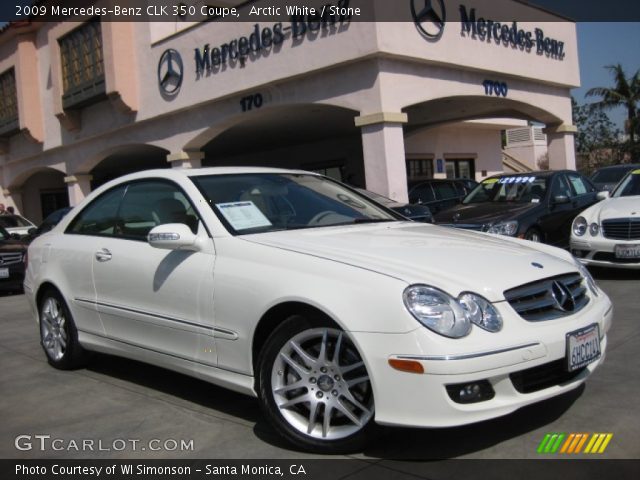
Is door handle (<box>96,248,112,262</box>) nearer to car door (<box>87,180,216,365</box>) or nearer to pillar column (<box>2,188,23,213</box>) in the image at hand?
car door (<box>87,180,216,365</box>)

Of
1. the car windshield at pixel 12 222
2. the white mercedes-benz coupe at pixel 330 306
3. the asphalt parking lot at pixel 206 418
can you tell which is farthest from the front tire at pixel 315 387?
the car windshield at pixel 12 222

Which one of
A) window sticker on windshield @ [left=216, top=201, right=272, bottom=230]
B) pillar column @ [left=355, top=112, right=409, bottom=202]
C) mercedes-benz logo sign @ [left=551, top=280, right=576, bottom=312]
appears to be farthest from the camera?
pillar column @ [left=355, top=112, right=409, bottom=202]

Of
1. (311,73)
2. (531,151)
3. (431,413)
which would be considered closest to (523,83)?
(311,73)

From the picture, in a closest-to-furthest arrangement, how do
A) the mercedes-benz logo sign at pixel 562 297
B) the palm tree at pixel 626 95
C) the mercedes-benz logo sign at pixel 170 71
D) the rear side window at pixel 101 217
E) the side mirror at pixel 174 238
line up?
the mercedes-benz logo sign at pixel 562 297, the side mirror at pixel 174 238, the rear side window at pixel 101 217, the mercedes-benz logo sign at pixel 170 71, the palm tree at pixel 626 95

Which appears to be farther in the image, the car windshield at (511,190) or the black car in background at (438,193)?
the black car in background at (438,193)

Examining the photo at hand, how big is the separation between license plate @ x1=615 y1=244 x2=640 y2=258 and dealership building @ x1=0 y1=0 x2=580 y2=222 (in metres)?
5.05


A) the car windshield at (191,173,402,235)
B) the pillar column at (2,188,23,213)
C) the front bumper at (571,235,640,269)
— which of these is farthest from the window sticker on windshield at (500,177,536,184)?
the pillar column at (2,188,23,213)

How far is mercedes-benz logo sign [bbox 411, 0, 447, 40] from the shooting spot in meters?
12.8

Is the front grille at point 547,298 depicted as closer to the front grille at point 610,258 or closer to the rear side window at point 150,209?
the rear side window at point 150,209

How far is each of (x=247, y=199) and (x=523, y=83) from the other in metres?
13.9

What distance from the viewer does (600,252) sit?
26.5ft

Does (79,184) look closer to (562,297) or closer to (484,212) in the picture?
(484,212)

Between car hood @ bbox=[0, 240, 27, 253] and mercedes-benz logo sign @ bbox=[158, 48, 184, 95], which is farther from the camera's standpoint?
mercedes-benz logo sign @ bbox=[158, 48, 184, 95]

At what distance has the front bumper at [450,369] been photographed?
2.92m
